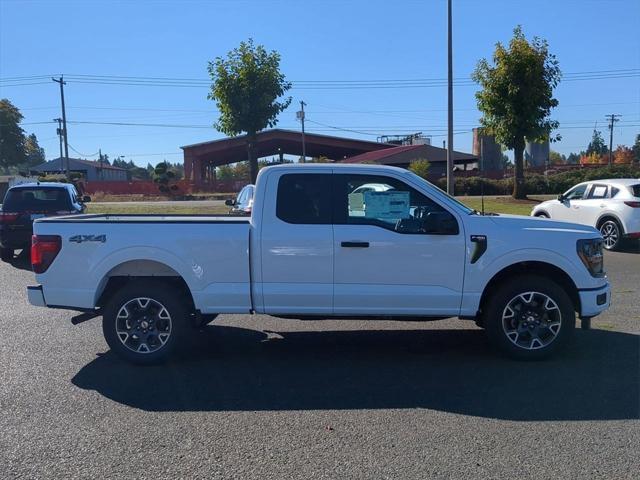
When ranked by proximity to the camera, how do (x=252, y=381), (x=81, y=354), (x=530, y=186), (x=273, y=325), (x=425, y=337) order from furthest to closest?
(x=530, y=186), (x=273, y=325), (x=425, y=337), (x=81, y=354), (x=252, y=381)

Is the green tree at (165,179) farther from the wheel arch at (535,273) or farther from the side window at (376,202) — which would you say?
the wheel arch at (535,273)

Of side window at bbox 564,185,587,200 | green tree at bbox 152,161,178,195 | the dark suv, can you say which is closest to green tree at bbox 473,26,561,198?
side window at bbox 564,185,587,200

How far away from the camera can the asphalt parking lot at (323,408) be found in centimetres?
390

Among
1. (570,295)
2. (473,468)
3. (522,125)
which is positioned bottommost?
(473,468)

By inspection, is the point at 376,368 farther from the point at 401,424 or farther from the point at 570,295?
the point at 570,295

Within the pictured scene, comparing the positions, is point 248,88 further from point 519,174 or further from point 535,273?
point 535,273

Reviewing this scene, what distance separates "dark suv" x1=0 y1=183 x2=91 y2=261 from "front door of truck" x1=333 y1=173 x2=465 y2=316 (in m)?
9.72

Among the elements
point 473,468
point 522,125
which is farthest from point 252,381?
point 522,125

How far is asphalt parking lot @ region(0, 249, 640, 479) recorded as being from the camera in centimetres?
390

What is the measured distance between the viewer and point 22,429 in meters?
4.49

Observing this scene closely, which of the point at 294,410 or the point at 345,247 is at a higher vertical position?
the point at 345,247

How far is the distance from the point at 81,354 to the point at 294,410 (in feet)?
9.42

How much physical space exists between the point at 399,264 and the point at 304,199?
115cm

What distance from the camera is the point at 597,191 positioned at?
14.8 meters
